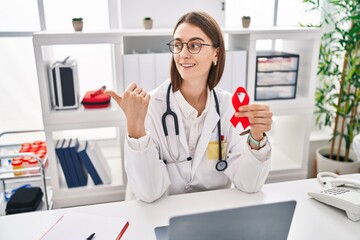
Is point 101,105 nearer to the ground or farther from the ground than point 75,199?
farther from the ground

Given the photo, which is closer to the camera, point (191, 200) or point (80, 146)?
point (191, 200)

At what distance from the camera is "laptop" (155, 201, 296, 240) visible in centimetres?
76

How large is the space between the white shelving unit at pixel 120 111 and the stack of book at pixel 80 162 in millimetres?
51

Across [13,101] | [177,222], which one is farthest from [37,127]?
[177,222]

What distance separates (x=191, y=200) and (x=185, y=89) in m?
0.53

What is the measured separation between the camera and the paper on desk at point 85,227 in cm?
102

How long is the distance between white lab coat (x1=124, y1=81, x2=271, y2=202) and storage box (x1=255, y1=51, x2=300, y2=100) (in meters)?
0.94

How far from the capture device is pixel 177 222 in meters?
0.75

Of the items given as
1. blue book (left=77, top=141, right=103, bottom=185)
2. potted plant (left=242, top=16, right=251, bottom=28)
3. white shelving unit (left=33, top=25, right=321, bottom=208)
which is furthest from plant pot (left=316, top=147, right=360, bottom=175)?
blue book (left=77, top=141, right=103, bottom=185)

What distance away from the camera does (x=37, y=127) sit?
272 cm

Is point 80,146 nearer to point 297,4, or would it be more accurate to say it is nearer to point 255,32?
point 255,32

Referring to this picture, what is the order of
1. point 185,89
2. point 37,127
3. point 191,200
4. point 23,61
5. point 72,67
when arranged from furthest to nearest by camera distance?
point 37,127 → point 23,61 → point 72,67 → point 185,89 → point 191,200

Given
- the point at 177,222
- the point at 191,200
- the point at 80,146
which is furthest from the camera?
the point at 80,146

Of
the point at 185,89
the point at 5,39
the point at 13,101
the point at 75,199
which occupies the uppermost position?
the point at 5,39
